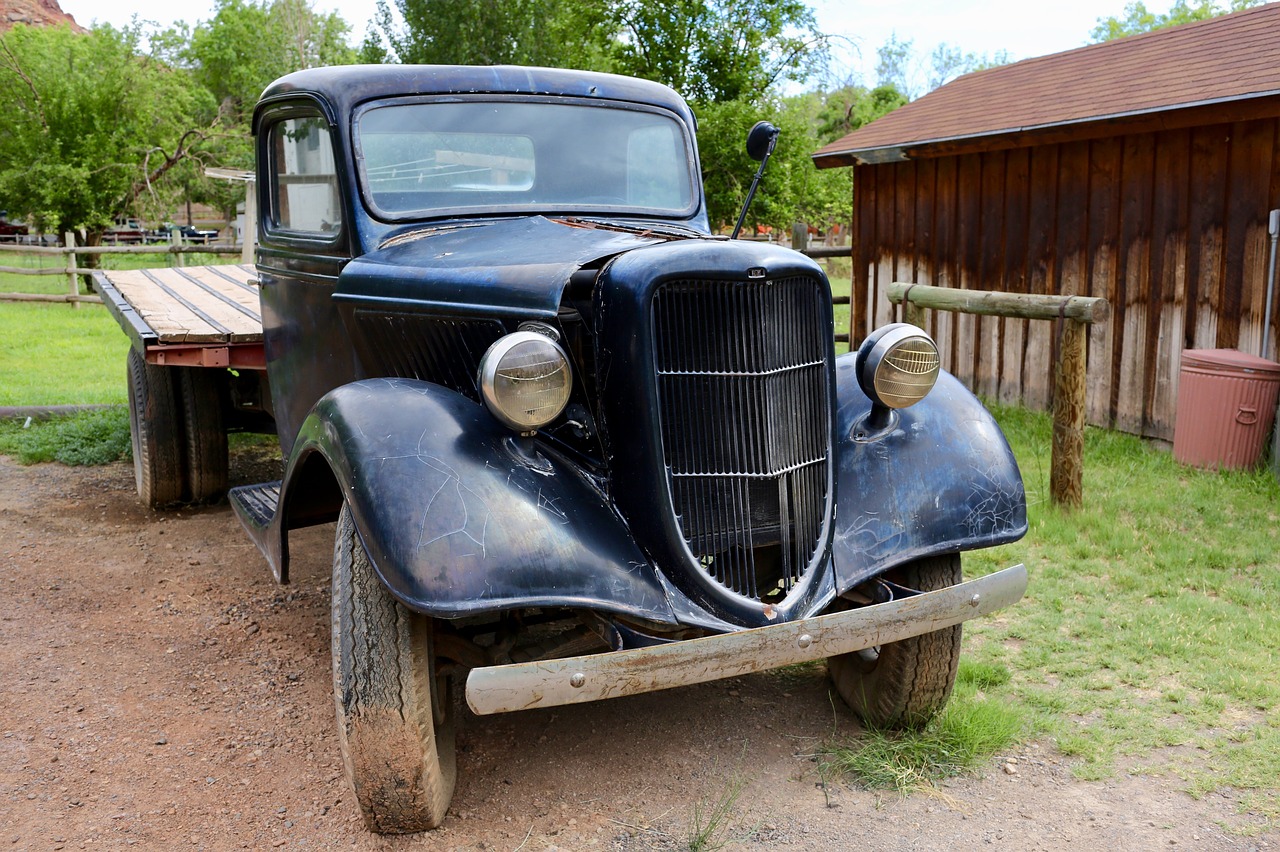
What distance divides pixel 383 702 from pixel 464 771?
64cm

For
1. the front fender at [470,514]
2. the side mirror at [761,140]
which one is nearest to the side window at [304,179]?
the front fender at [470,514]

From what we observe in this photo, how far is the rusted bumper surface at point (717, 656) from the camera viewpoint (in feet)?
7.52

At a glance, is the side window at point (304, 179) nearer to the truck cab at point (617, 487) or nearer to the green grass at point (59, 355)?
the truck cab at point (617, 487)

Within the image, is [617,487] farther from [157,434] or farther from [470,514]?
[157,434]

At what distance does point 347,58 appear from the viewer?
41.8m

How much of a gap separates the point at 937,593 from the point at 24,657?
3181 mm

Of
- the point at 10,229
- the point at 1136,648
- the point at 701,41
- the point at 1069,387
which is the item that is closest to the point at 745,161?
the point at 701,41

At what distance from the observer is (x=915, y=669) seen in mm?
3086

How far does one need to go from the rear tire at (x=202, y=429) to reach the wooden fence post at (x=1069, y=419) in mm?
4365

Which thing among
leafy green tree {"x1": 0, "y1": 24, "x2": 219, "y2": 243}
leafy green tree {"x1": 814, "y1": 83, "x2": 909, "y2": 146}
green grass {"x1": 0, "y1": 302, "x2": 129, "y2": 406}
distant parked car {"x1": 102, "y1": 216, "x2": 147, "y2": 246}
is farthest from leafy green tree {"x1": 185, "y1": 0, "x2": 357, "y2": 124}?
green grass {"x1": 0, "y1": 302, "x2": 129, "y2": 406}

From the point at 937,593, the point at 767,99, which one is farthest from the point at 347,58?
the point at 937,593

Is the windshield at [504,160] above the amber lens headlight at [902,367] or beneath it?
above

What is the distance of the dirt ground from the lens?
2672 millimetres

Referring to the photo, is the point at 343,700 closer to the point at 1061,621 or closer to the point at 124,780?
the point at 124,780
